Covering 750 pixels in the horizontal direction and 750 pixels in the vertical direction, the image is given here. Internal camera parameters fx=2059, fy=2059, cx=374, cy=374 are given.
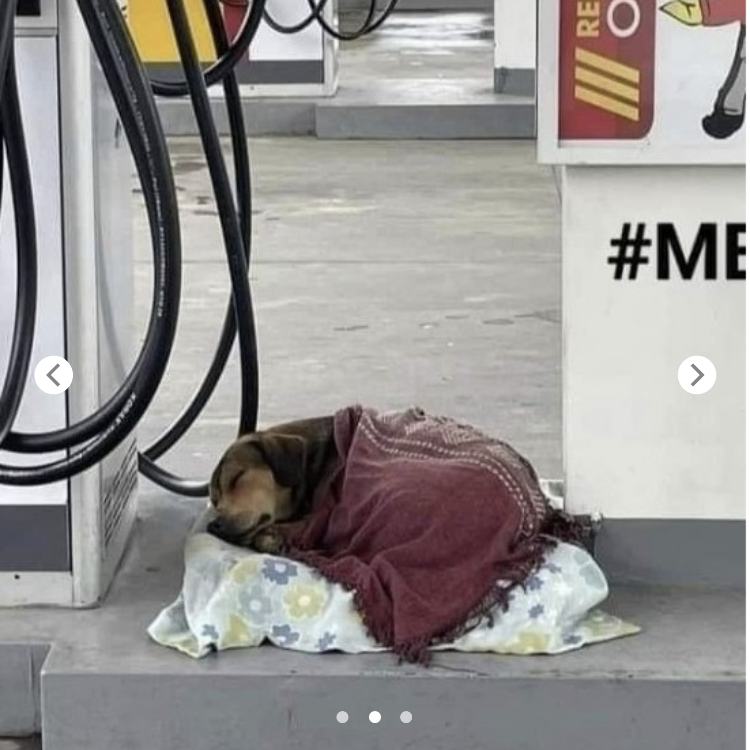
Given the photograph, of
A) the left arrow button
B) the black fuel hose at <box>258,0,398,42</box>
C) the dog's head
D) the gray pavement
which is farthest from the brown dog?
the black fuel hose at <box>258,0,398,42</box>

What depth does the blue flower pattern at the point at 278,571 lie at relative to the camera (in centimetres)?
310

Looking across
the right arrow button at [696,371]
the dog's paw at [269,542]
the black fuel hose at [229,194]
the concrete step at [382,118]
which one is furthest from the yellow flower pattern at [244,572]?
the concrete step at [382,118]

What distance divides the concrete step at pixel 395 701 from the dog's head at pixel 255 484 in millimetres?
297

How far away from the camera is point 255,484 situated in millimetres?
3334

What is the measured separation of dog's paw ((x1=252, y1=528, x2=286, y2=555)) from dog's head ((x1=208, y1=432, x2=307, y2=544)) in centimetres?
1

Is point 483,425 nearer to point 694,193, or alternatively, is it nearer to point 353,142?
point 694,193

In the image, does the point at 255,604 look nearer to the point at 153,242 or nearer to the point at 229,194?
the point at 153,242

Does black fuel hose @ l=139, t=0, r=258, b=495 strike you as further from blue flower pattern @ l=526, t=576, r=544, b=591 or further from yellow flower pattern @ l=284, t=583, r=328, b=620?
blue flower pattern @ l=526, t=576, r=544, b=591

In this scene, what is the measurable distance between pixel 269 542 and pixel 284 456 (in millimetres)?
163

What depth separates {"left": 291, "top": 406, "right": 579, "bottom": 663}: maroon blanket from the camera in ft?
9.99

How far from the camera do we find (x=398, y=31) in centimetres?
1517

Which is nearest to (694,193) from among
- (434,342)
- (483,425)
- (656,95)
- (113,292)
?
(656,95)

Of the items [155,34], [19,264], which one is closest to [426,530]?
[19,264]

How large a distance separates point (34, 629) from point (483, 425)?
1.98m
